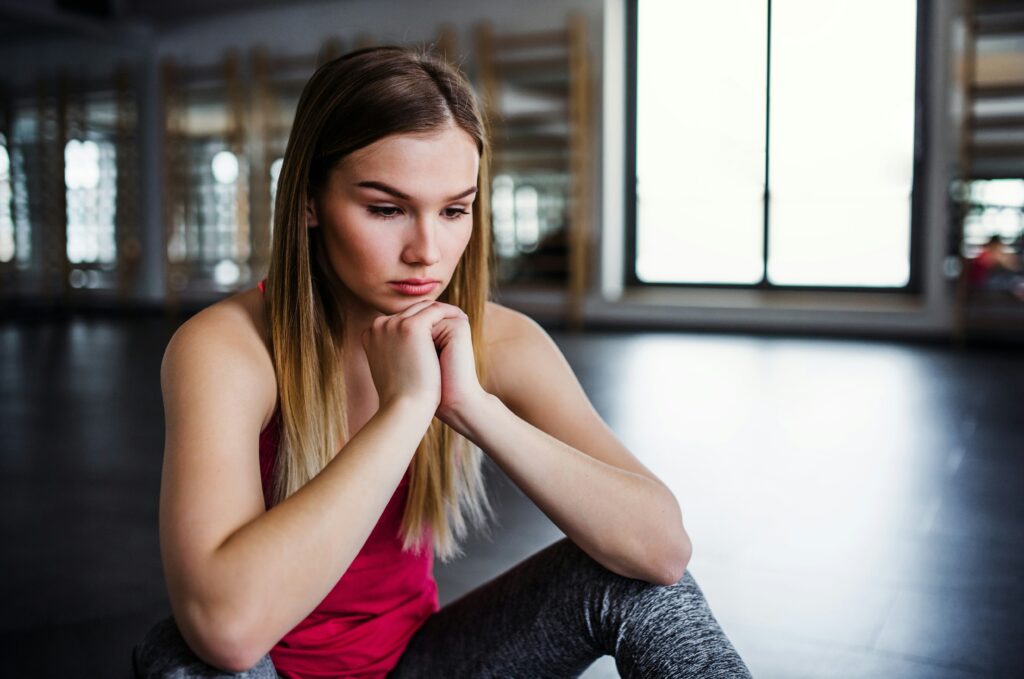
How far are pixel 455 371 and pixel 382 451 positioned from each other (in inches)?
4.8

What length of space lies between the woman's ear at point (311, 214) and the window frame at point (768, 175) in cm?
565

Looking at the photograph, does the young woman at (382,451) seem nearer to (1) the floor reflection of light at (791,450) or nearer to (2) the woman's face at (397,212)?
(2) the woman's face at (397,212)

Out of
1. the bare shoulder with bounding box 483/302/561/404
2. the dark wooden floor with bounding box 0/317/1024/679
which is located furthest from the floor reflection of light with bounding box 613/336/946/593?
the bare shoulder with bounding box 483/302/561/404

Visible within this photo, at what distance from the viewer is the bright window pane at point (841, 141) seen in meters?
5.98

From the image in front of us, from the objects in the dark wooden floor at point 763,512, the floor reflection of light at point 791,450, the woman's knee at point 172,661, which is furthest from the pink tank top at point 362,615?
the floor reflection of light at point 791,450

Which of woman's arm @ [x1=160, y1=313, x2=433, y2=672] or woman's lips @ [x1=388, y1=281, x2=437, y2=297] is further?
woman's lips @ [x1=388, y1=281, x2=437, y2=297]

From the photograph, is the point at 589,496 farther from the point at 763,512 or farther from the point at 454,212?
the point at 763,512

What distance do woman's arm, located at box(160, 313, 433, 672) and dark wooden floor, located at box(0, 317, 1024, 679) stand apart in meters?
0.88

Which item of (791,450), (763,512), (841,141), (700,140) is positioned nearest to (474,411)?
(763,512)

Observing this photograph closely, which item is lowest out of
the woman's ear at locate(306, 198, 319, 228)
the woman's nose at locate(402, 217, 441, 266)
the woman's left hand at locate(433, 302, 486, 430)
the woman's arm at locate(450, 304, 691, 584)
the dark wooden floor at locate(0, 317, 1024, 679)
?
the dark wooden floor at locate(0, 317, 1024, 679)

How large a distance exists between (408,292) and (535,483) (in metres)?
0.22

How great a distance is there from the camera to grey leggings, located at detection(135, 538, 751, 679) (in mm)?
832

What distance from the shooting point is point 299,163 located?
918 millimetres

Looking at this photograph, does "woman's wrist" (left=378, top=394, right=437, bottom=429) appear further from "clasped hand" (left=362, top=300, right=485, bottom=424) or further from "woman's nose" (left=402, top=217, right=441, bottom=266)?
"woman's nose" (left=402, top=217, right=441, bottom=266)
